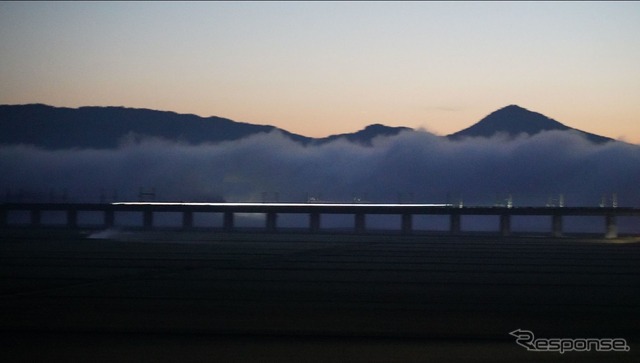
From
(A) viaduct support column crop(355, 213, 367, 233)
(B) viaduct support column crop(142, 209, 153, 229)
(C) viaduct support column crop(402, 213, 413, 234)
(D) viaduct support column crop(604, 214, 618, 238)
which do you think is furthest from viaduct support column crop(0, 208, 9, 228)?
(D) viaduct support column crop(604, 214, 618, 238)

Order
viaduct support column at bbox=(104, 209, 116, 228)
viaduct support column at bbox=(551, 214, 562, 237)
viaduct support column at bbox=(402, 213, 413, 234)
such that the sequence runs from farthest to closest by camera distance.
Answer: viaduct support column at bbox=(104, 209, 116, 228) < viaduct support column at bbox=(402, 213, 413, 234) < viaduct support column at bbox=(551, 214, 562, 237)

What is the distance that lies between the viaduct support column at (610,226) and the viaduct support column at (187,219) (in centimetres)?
4369

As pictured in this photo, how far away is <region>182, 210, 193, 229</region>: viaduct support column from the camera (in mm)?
99562

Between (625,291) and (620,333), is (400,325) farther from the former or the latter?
(625,291)

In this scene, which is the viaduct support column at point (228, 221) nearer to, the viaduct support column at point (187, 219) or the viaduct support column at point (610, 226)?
the viaduct support column at point (187, 219)

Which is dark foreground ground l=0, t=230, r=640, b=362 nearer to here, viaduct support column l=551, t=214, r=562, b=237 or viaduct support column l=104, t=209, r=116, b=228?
viaduct support column l=551, t=214, r=562, b=237

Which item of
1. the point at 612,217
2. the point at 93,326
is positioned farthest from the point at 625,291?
the point at 612,217

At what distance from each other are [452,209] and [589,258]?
41.4 m

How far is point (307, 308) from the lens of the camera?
24203mm

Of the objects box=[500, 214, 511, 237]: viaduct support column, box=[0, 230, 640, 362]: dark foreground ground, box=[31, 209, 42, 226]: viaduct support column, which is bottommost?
box=[31, 209, 42, 226]: viaduct support column

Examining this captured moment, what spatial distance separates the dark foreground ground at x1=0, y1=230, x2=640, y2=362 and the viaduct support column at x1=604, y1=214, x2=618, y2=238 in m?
38.6

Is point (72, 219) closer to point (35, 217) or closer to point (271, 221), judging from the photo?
point (35, 217)

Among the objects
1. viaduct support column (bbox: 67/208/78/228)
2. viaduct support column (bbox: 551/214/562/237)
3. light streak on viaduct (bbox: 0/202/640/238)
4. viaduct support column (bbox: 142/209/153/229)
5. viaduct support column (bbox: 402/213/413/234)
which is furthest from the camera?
viaduct support column (bbox: 67/208/78/228)

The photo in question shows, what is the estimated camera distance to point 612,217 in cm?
8412
